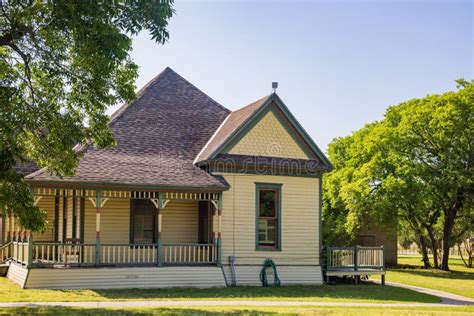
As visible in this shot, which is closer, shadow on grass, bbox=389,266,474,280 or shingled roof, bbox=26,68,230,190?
shingled roof, bbox=26,68,230,190

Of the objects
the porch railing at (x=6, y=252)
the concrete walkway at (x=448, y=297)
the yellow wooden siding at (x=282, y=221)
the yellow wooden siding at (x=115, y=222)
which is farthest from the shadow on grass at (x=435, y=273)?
the porch railing at (x=6, y=252)

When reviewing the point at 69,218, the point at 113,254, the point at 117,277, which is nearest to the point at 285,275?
the point at 117,277

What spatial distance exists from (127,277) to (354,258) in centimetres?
1005

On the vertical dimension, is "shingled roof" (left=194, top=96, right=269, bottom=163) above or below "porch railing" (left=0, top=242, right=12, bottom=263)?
above

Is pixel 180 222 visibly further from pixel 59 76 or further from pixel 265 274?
pixel 59 76

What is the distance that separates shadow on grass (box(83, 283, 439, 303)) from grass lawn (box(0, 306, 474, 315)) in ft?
7.74

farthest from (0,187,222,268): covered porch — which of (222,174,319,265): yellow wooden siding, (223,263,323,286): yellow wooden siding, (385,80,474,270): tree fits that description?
(385,80,474,270): tree

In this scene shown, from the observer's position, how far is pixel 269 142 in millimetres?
24641

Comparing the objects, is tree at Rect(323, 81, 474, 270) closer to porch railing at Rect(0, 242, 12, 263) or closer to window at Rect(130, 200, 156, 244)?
window at Rect(130, 200, 156, 244)

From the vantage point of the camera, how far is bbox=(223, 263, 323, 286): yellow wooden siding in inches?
915

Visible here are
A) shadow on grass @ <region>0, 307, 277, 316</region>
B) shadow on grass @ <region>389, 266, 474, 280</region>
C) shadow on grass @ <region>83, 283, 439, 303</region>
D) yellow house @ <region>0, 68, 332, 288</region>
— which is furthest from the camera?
shadow on grass @ <region>389, 266, 474, 280</region>

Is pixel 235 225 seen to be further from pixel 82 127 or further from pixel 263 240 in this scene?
pixel 82 127

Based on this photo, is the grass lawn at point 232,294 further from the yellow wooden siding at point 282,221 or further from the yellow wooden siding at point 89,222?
the yellow wooden siding at point 89,222

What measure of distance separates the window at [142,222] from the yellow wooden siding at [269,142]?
4186 millimetres
